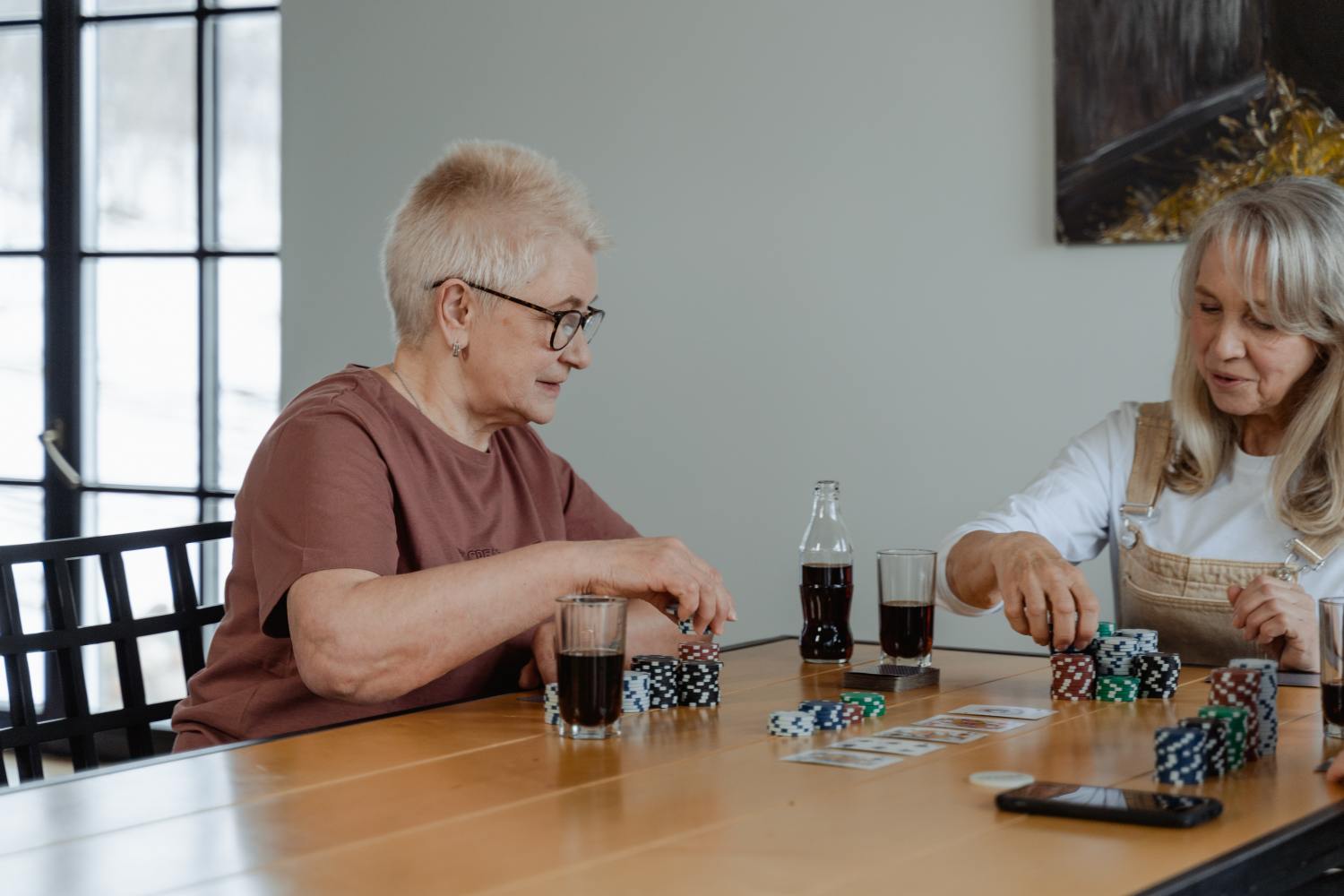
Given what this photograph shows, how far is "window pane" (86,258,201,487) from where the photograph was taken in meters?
4.47

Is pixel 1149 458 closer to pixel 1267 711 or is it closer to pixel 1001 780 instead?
pixel 1267 711

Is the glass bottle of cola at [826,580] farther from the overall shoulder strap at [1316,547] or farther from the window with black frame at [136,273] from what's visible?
the window with black frame at [136,273]

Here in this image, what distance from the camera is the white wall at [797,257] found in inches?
128

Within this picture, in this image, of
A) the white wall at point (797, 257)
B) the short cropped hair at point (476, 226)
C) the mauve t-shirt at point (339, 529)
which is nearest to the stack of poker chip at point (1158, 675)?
the mauve t-shirt at point (339, 529)

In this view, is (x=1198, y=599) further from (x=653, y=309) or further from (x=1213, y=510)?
(x=653, y=309)

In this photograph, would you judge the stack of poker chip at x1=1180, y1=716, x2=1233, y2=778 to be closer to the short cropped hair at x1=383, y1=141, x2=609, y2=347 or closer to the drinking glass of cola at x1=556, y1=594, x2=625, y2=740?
the drinking glass of cola at x1=556, y1=594, x2=625, y2=740

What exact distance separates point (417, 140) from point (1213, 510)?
2.43 metres

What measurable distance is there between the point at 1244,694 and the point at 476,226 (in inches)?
45.0

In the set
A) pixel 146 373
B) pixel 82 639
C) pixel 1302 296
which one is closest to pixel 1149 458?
pixel 1302 296

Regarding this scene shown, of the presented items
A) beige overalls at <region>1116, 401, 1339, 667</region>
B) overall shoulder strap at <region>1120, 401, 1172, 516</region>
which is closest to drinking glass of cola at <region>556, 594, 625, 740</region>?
beige overalls at <region>1116, 401, 1339, 667</region>

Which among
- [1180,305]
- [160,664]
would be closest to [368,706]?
[1180,305]

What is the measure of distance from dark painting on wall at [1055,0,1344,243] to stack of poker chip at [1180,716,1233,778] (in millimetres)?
1852

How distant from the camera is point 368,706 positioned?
1922mm

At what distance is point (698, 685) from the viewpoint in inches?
68.7
